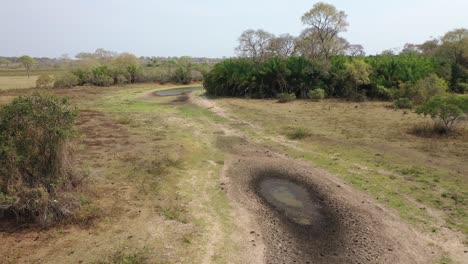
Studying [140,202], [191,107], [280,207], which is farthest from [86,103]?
[280,207]

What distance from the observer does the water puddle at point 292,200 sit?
27.7 ft

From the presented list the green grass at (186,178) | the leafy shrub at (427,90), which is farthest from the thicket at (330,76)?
the green grass at (186,178)

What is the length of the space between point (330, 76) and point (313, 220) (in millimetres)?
24387

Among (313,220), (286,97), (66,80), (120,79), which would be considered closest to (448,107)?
(313,220)

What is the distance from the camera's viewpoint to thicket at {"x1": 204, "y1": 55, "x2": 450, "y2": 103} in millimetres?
29344

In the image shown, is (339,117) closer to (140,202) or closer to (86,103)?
(140,202)

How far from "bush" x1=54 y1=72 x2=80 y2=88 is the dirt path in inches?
1525

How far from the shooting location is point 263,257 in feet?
21.9

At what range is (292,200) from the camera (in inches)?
371

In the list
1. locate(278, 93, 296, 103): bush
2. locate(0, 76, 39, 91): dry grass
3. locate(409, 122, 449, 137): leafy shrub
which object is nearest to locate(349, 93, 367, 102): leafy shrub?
locate(278, 93, 296, 103): bush

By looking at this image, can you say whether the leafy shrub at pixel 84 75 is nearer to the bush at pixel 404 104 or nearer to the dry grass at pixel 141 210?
the dry grass at pixel 141 210

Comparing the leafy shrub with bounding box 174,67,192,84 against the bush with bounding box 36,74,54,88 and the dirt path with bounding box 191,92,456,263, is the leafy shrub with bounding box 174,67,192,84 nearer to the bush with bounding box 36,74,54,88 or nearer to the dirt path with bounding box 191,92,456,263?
the bush with bounding box 36,74,54,88

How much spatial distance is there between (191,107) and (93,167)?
15391 mm

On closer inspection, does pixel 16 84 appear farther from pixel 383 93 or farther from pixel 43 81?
pixel 383 93
